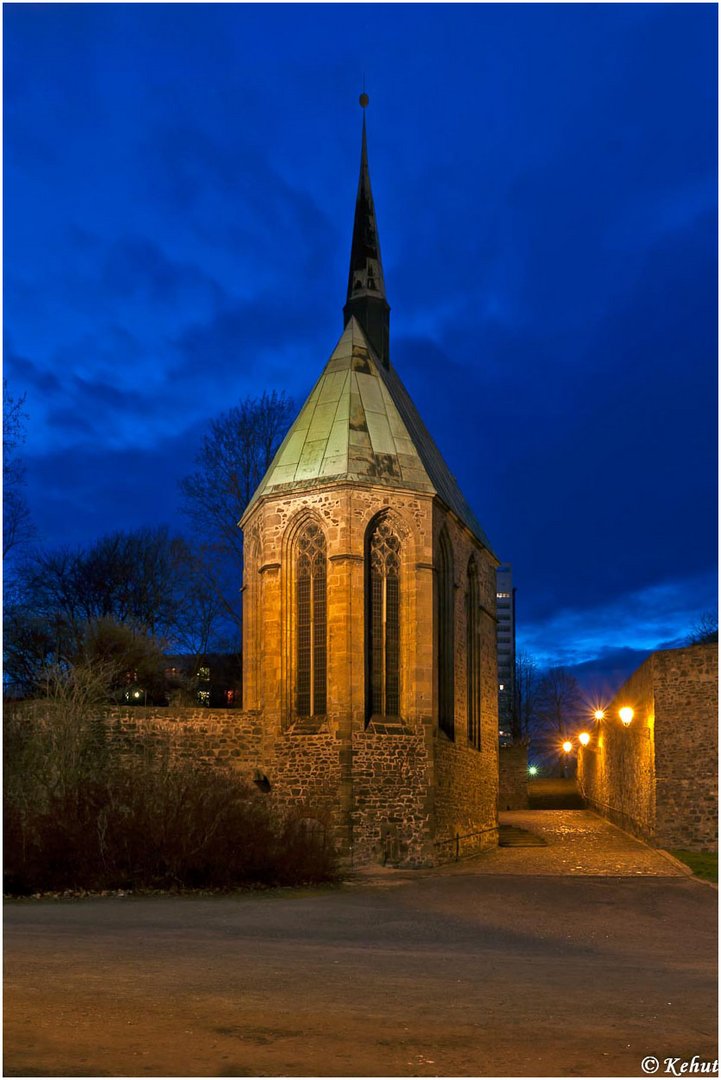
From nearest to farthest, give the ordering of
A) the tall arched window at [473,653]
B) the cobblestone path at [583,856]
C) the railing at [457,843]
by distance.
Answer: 1. the cobblestone path at [583,856]
2. the railing at [457,843]
3. the tall arched window at [473,653]

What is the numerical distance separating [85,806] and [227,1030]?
11677 millimetres

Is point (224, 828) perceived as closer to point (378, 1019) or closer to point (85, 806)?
point (85, 806)

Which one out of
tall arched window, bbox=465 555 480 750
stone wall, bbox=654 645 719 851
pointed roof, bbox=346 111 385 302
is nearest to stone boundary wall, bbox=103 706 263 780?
tall arched window, bbox=465 555 480 750

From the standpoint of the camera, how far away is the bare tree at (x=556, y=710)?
8531cm

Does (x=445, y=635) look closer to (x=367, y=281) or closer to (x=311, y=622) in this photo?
(x=311, y=622)

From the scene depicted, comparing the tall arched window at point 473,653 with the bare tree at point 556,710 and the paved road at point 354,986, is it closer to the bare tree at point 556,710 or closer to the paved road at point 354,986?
the paved road at point 354,986

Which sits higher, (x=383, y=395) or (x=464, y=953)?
(x=383, y=395)

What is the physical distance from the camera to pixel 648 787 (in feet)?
79.9

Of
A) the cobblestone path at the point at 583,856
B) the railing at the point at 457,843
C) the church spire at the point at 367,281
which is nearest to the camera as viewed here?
the cobblestone path at the point at 583,856

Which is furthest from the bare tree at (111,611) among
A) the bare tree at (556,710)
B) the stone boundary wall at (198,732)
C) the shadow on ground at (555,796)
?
the bare tree at (556,710)

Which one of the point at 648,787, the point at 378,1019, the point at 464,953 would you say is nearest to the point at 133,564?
the point at 648,787

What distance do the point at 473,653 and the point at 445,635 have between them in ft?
11.3

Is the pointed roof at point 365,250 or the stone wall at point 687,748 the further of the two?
the pointed roof at point 365,250

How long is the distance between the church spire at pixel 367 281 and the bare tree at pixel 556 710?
184ft
